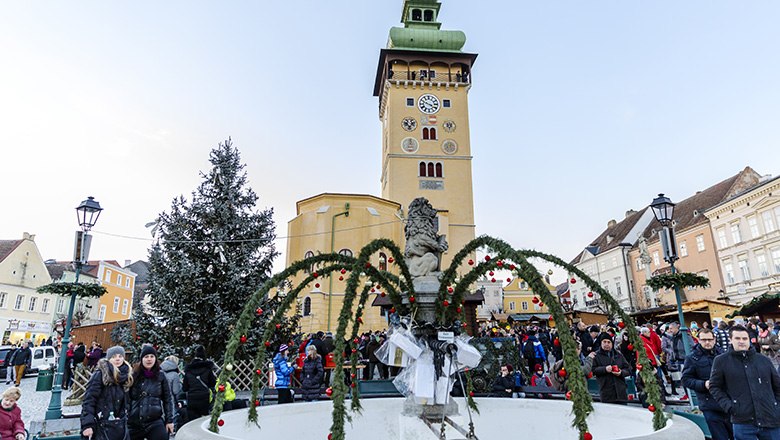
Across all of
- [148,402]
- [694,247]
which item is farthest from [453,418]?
[694,247]

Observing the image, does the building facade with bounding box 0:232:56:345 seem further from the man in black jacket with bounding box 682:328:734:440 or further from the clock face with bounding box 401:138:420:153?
the man in black jacket with bounding box 682:328:734:440

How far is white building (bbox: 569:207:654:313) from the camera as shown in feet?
175

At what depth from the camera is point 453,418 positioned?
237 inches

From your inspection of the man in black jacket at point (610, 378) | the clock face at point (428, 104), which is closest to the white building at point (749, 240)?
the clock face at point (428, 104)

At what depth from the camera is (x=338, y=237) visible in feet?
140

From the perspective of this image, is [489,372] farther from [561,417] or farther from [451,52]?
[451,52]

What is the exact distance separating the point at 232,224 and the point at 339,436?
14290 millimetres

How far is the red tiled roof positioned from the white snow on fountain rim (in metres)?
45.8

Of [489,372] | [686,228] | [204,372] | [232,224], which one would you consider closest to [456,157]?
[686,228]

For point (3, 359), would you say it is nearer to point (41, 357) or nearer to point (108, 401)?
point (41, 357)

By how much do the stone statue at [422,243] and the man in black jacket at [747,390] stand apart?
11.5ft

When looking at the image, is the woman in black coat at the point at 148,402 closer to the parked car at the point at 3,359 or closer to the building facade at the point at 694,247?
the parked car at the point at 3,359

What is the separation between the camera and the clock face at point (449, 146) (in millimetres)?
52000

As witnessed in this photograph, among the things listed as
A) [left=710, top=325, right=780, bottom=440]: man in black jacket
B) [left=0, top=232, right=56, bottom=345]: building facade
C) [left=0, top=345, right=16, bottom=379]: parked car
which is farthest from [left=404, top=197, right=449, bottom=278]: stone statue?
[left=0, top=232, right=56, bottom=345]: building facade
